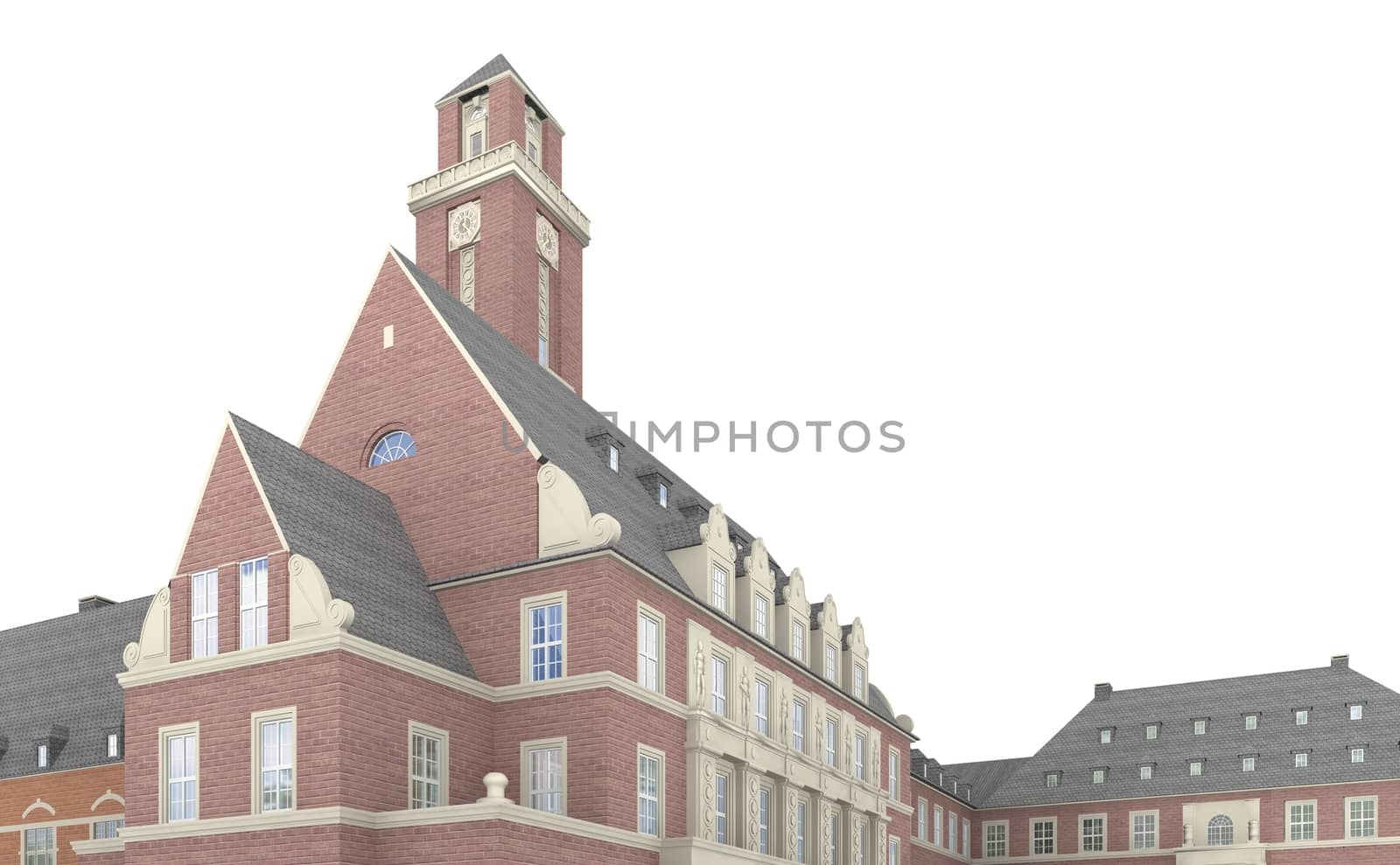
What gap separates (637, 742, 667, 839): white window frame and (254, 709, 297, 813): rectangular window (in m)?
8.58

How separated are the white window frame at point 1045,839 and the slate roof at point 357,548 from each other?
53.5 metres

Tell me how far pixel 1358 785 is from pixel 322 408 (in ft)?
182

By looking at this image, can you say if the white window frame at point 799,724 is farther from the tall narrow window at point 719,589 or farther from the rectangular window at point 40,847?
the rectangular window at point 40,847

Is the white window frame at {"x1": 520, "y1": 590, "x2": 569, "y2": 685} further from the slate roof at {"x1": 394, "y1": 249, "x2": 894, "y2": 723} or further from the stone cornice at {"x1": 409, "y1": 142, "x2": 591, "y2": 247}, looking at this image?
the stone cornice at {"x1": 409, "y1": 142, "x2": 591, "y2": 247}

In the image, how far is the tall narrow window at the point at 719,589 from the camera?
39656 millimetres

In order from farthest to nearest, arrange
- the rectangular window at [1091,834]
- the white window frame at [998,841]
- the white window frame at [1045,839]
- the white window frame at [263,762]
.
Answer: the white window frame at [998,841], the white window frame at [1045,839], the rectangular window at [1091,834], the white window frame at [263,762]

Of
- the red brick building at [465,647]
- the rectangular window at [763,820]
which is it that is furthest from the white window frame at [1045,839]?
the rectangular window at [763,820]

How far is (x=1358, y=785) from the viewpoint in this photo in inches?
2682

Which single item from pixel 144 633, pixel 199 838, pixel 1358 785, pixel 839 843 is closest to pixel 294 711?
pixel 199 838

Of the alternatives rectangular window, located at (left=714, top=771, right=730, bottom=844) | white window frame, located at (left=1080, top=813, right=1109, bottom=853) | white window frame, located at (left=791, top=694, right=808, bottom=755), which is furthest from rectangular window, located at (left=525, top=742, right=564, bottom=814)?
white window frame, located at (left=1080, top=813, right=1109, bottom=853)

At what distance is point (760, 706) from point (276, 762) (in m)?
16.4

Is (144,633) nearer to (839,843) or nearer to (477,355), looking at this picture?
(477,355)

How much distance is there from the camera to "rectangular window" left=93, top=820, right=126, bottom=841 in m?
42.2

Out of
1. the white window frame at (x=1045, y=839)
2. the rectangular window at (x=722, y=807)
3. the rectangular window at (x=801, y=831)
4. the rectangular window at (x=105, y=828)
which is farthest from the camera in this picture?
the white window frame at (x=1045, y=839)
